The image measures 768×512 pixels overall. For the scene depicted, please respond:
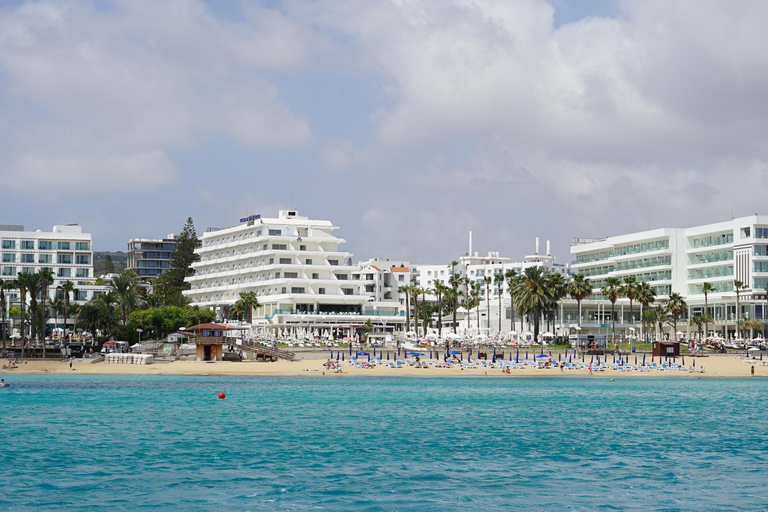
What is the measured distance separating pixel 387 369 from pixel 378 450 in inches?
1977

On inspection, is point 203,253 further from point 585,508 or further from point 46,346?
point 585,508

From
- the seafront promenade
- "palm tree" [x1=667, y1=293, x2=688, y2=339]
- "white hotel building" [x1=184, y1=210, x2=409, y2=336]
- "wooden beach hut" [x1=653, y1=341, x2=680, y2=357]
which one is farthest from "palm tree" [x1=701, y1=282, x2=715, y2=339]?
"white hotel building" [x1=184, y1=210, x2=409, y2=336]

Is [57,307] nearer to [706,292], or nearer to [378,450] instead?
[706,292]

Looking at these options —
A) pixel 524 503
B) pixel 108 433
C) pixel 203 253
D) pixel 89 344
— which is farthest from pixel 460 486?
pixel 203 253

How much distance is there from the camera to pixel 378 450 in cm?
3569

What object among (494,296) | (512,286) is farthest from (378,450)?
(494,296)

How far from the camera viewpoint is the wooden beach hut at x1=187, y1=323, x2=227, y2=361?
9019 centimetres

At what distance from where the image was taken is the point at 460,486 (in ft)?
92.1

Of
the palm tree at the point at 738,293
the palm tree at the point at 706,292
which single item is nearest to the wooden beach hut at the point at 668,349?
the palm tree at the point at 738,293

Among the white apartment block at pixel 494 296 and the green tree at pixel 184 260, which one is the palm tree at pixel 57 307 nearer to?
the green tree at pixel 184 260

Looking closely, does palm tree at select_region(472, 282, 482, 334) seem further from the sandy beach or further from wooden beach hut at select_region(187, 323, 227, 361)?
wooden beach hut at select_region(187, 323, 227, 361)

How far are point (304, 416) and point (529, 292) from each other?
220ft

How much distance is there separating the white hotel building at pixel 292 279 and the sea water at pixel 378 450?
178 feet

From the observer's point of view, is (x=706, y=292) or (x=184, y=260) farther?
(x=184, y=260)
